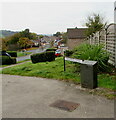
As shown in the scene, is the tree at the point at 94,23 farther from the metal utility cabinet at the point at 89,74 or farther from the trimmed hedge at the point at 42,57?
the metal utility cabinet at the point at 89,74

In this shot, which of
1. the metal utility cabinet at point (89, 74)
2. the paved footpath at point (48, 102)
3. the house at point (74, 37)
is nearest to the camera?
the paved footpath at point (48, 102)

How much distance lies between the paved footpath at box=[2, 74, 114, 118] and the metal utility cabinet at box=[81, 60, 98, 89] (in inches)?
12.2

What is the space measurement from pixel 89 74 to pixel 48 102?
1529mm

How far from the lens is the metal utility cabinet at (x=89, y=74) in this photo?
14.9 ft

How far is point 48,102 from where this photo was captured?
3.78 m

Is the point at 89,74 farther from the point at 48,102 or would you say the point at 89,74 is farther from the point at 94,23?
the point at 94,23

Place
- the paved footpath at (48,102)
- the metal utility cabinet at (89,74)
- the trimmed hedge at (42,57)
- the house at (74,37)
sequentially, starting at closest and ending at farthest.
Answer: the paved footpath at (48,102) → the metal utility cabinet at (89,74) → the trimmed hedge at (42,57) → the house at (74,37)

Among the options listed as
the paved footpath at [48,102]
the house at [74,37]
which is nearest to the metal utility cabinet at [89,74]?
the paved footpath at [48,102]

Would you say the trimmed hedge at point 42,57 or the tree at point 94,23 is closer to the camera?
the trimmed hedge at point 42,57

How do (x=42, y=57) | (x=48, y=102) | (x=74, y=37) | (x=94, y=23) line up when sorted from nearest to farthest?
(x=48, y=102), (x=42, y=57), (x=94, y=23), (x=74, y=37)

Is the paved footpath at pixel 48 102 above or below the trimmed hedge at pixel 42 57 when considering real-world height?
below

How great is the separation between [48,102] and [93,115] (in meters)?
1.19

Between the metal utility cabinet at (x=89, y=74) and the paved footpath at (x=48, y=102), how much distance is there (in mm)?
310

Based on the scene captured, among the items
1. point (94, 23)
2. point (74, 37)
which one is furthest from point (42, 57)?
point (74, 37)
